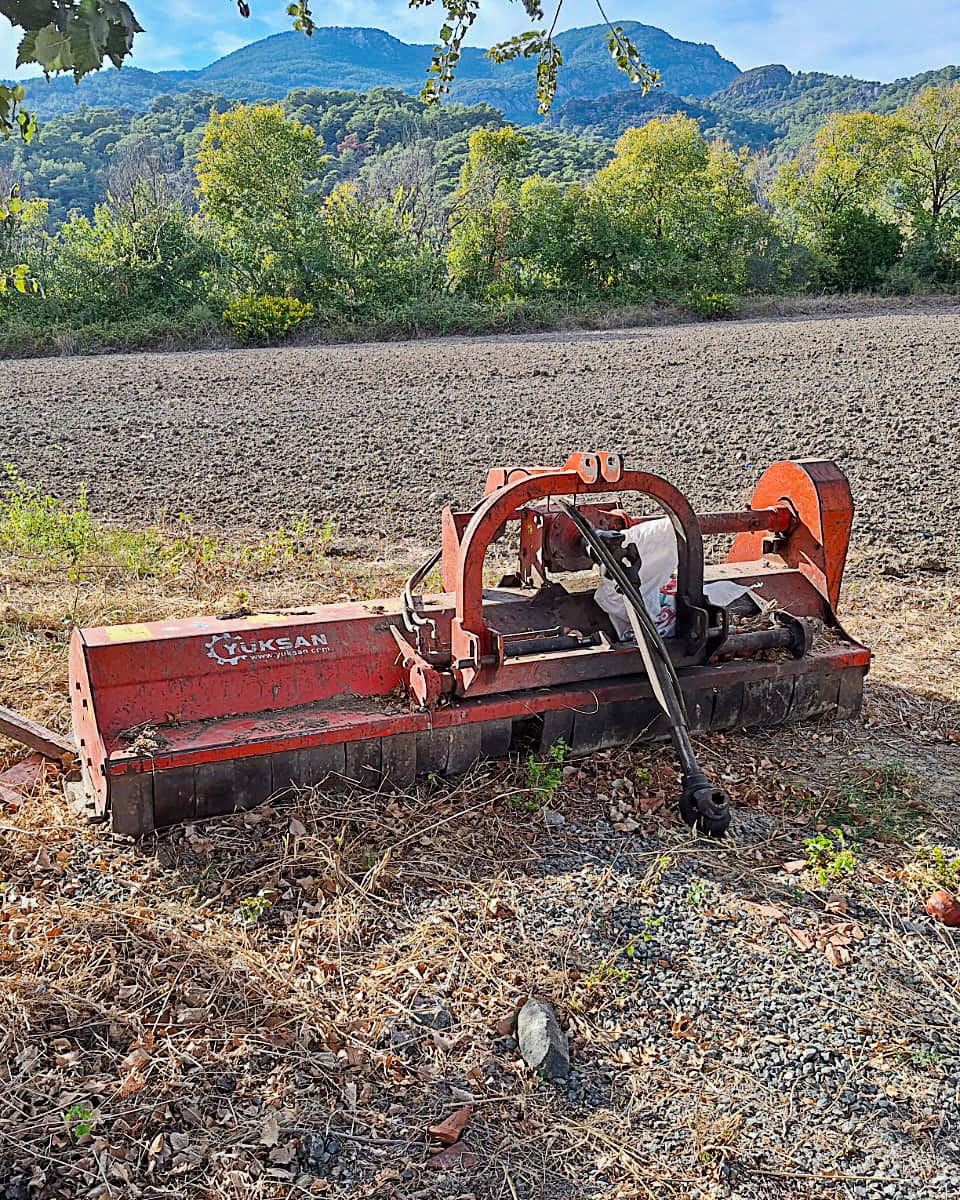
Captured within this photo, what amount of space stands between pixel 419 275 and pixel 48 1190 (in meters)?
18.1

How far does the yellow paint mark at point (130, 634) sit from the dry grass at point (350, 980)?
0.61m

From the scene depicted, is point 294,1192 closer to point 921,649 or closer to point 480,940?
point 480,940

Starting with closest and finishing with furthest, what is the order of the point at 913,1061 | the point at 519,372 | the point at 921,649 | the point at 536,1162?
the point at 536,1162 → the point at 913,1061 → the point at 921,649 → the point at 519,372

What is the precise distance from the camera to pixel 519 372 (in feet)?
40.6

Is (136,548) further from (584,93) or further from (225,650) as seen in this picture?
(584,93)

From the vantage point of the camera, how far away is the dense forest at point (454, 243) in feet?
56.3

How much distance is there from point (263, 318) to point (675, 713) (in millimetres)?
14407

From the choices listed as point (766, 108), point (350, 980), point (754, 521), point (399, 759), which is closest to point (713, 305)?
point (754, 521)

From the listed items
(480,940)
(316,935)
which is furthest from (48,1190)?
(480,940)

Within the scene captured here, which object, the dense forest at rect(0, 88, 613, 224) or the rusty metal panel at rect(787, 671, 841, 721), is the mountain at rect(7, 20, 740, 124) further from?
the rusty metal panel at rect(787, 671, 841, 721)

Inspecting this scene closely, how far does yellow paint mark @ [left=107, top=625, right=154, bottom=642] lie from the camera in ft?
11.2

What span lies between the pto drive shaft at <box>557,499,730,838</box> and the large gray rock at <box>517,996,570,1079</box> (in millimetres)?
1006

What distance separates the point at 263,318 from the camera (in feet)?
53.6

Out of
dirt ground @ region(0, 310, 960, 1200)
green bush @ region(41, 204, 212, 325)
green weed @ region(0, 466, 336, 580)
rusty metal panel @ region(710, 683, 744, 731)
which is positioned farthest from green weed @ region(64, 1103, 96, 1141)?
green bush @ region(41, 204, 212, 325)
